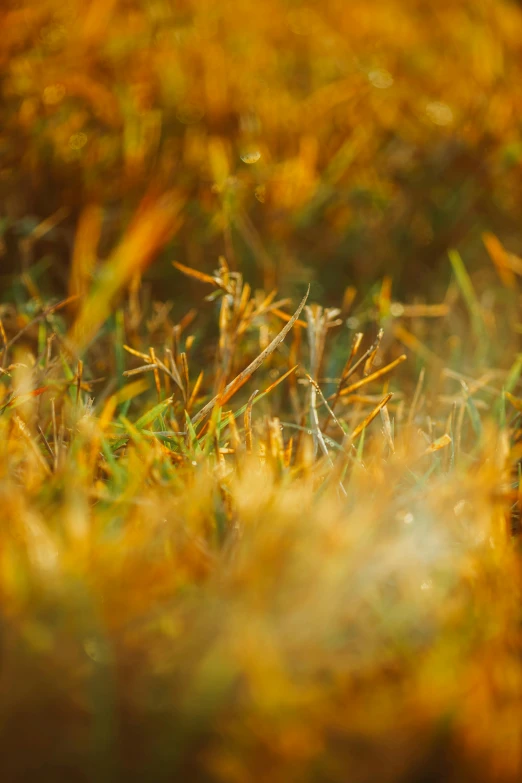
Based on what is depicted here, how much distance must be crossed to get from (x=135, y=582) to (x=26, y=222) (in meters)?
0.78

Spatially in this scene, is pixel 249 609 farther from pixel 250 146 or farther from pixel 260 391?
pixel 250 146

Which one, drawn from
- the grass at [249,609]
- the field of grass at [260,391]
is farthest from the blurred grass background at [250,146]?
the grass at [249,609]

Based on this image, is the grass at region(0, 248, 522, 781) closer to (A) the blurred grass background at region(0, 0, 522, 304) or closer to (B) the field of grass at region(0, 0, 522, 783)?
(B) the field of grass at region(0, 0, 522, 783)

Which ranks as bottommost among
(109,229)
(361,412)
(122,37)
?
(361,412)

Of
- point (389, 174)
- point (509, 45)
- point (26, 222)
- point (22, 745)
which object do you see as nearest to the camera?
point (22, 745)

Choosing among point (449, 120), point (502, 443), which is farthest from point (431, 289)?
point (502, 443)

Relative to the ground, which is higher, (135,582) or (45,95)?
(45,95)

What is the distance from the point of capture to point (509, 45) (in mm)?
1513

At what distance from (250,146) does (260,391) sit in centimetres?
56

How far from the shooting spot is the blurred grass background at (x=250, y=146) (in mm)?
1113

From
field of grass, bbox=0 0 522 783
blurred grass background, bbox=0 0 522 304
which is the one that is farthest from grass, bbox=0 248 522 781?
blurred grass background, bbox=0 0 522 304

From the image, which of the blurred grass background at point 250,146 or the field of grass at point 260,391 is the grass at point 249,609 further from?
→ the blurred grass background at point 250,146

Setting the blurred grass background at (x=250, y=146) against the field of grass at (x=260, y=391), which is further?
the blurred grass background at (x=250, y=146)

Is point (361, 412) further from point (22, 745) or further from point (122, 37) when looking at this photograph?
point (122, 37)
